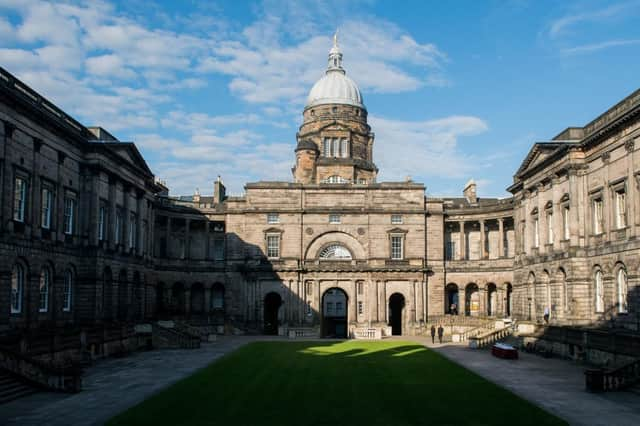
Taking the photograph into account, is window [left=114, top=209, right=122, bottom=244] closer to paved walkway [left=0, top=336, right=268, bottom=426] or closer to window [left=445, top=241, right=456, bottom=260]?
paved walkway [left=0, top=336, right=268, bottom=426]

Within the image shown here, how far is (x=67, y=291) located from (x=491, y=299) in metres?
41.0

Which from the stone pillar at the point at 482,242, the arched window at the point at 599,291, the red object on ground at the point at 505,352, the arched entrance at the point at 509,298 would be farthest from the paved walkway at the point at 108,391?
the arched entrance at the point at 509,298

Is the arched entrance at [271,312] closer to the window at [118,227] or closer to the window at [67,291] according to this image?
the window at [118,227]

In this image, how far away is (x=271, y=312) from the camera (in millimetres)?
68562

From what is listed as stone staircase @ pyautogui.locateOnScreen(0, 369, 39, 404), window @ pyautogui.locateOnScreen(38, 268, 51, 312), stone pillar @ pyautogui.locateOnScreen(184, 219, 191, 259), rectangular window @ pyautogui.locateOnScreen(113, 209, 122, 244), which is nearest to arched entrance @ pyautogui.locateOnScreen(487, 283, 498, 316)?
stone pillar @ pyautogui.locateOnScreen(184, 219, 191, 259)

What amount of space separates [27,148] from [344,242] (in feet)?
115

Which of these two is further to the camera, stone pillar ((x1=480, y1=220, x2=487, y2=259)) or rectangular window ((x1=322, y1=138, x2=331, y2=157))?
rectangular window ((x1=322, y1=138, x2=331, y2=157))

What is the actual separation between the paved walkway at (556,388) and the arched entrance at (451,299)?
2479 centimetres

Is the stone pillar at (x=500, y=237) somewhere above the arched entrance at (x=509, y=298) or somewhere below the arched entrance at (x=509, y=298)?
above

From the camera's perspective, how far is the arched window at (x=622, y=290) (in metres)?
36.9

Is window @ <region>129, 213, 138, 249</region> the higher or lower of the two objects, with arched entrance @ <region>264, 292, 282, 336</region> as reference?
higher

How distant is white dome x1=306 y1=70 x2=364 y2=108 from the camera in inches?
3132

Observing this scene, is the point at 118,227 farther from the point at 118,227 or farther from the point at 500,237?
the point at 500,237

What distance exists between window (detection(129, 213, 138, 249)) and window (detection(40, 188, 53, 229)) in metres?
12.5
